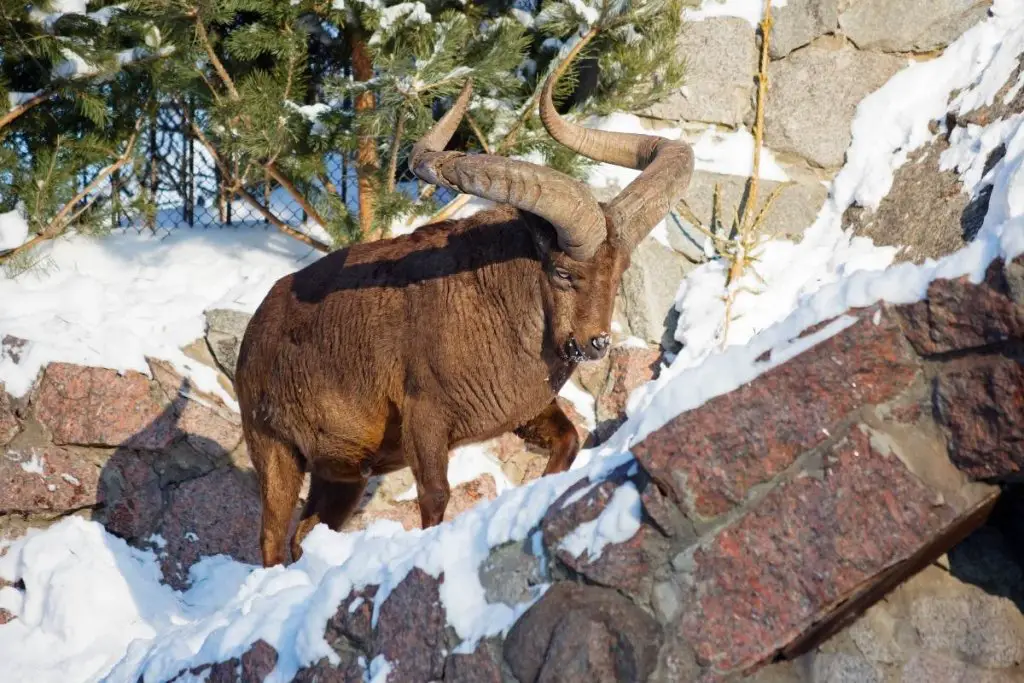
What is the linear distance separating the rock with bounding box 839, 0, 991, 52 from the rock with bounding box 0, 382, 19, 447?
676 cm

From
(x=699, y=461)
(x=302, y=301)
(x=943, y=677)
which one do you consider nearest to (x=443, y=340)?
(x=302, y=301)

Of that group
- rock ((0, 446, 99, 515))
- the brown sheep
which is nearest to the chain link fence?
rock ((0, 446, 99, 515))

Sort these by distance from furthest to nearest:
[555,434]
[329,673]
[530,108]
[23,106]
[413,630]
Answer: [530,108] < [23,106] < [555,434] < [329,673] < [413,630]

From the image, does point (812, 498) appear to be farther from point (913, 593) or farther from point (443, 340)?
point (443, 340)

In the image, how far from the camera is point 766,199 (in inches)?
380

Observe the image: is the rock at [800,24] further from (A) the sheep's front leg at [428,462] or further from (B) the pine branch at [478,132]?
(A) the sheep's front leg at [428,462]

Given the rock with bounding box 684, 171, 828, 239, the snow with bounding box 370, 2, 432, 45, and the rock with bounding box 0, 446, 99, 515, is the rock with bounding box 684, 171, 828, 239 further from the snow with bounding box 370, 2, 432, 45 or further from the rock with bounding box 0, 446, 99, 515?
the rock with bounding box 0, 446, 99, 515

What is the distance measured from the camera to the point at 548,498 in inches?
153

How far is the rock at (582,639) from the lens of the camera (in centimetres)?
336

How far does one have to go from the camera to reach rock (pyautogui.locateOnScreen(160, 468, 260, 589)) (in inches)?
330

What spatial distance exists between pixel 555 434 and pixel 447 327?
2.93 ft

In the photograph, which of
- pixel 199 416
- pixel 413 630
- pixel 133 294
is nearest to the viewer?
pixel 413 630

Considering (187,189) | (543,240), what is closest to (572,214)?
(543,240)

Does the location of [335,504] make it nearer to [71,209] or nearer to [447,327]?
Answer: [447,327]
